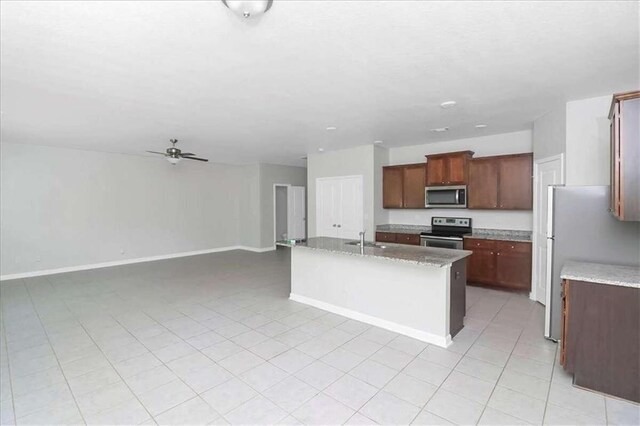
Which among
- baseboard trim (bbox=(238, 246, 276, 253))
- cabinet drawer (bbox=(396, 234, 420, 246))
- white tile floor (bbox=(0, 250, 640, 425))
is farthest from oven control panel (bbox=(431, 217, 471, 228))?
baseboard trim (bbox=(238, 246, 276, 253))

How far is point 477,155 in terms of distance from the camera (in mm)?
5629

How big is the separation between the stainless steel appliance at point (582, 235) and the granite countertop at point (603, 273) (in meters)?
0.12

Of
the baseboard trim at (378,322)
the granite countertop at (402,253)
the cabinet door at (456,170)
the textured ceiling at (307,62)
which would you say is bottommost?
the baseboard trim at (378,322)

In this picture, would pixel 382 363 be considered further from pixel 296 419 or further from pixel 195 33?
pixel 195 33

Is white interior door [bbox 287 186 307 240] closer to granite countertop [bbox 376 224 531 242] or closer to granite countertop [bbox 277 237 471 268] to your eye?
granite countertop [bbox 376 224 531 242]

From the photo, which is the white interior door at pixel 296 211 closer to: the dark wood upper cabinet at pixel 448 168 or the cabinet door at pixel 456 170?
the dark wood upper cabinet at pixel 448 168

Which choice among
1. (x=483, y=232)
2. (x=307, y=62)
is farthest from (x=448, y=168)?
(x=307, y=62)

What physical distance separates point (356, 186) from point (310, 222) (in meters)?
1.61

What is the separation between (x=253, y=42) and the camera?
221cm

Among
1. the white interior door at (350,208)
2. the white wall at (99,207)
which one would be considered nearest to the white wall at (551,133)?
the white interior door at (350,208)

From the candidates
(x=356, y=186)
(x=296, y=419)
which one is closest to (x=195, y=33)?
(x=296, y=419)

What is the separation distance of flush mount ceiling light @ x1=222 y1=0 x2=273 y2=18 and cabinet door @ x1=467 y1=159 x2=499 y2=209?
4649mm

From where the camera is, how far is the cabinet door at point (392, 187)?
6.27 m

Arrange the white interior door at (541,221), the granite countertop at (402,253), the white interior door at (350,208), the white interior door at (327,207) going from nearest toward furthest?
the granite countertop at (402,253)
the white interior door at (541,221)
the white interior door at (350,208)
the white interior door at (327,207)
